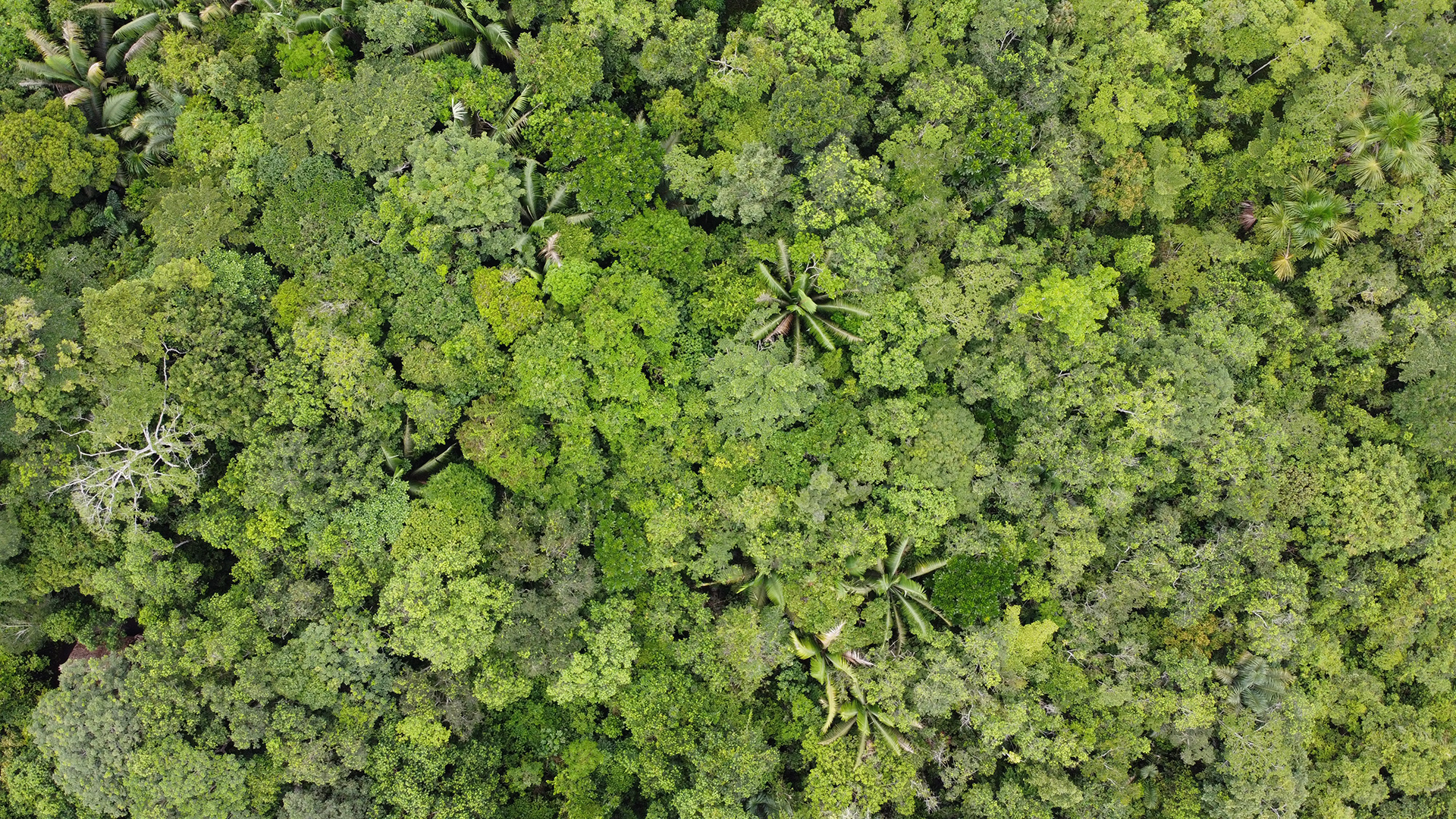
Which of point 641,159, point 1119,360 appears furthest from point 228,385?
point 1119,360

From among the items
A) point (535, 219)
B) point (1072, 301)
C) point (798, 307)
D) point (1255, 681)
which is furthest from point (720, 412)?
point (1255, 681)

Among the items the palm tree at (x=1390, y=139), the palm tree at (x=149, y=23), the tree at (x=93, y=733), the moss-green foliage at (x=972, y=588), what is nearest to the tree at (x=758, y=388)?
the moss-green foliage at (x=972, y=588)

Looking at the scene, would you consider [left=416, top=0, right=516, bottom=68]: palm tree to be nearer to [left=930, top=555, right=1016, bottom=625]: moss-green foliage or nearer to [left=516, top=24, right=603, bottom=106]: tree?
[left=516, top=24, right=603, bottom=106]: tree

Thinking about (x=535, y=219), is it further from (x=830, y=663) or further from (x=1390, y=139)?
(x=1390, y=139)

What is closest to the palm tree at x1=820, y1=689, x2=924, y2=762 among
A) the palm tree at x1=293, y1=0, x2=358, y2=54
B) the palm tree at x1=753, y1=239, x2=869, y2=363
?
the palm tree at x1=753, y1=239, x2=869, y2=363

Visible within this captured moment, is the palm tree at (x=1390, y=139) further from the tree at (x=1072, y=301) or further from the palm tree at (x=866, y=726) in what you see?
the palm tree at (x=866, y=726)

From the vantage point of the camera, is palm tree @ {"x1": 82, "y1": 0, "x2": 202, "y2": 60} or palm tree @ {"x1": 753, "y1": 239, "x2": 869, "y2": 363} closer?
palm tree @ {"x1": 753, "y1": 239, "x2": 869, "y2": 363}
